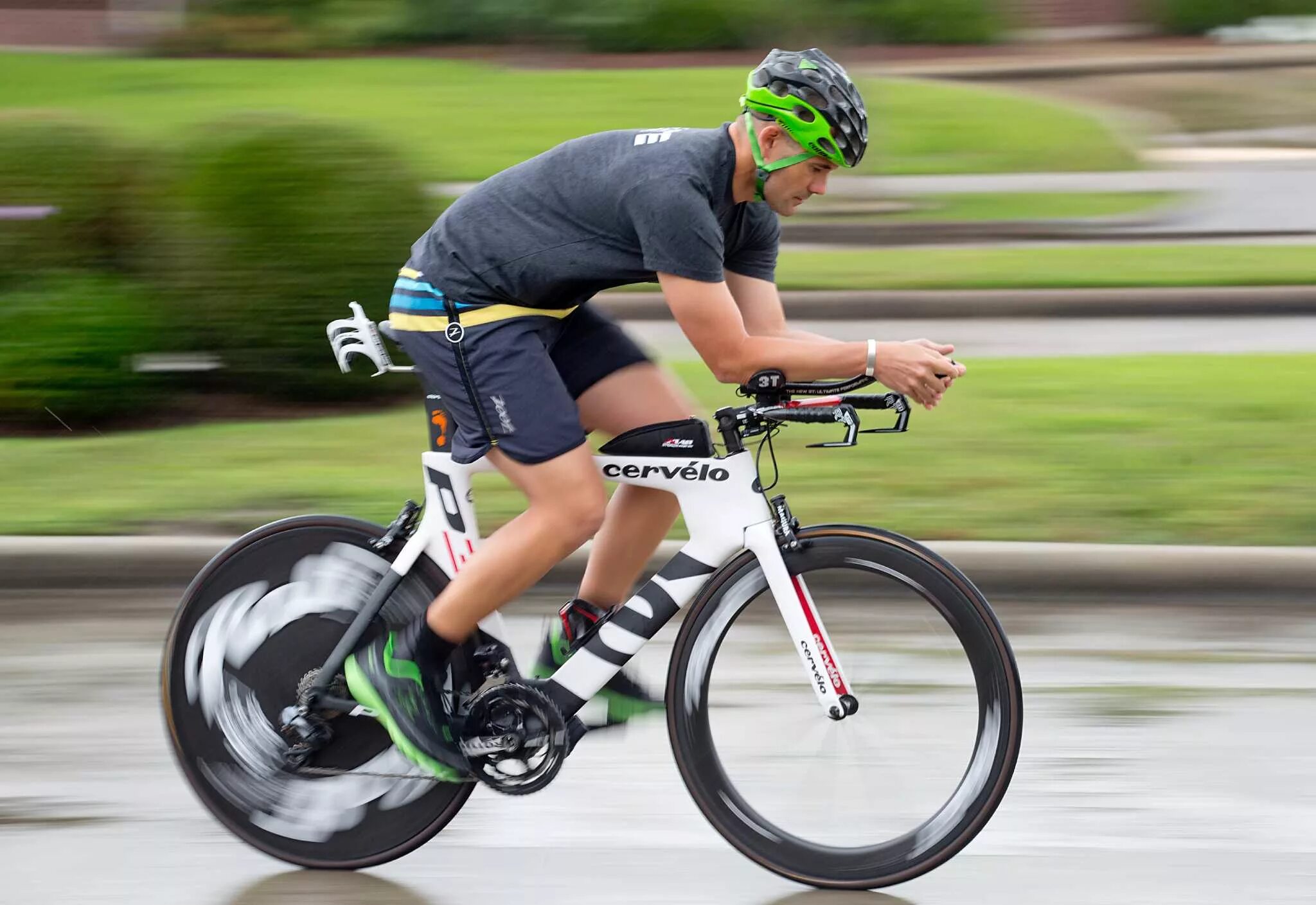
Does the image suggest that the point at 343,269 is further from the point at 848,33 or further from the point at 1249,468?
the point at 848,33

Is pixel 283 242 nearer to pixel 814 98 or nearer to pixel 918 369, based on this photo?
pixel 814 98

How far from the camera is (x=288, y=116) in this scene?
8250 millimetres

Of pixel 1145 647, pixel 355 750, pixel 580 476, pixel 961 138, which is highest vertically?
pixel 580 476

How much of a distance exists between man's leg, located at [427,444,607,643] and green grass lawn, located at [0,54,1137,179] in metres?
13.2

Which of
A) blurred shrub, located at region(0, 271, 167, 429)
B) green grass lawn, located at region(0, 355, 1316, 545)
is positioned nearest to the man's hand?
green grass lawn, located at region(0, 355, 1316, 545)

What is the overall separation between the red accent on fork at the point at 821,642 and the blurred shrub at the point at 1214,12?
2777cm

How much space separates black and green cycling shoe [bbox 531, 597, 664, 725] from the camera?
4.04m

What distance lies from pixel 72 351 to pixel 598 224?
4.88 meters

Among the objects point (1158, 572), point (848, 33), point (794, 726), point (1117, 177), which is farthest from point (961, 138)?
point (794, 726)

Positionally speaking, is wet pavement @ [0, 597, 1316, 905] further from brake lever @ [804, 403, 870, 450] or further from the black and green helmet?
the black and green helmet

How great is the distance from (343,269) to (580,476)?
14.7 ft

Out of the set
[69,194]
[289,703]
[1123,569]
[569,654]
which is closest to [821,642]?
[569,654]

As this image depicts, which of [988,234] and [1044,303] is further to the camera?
[988,234]

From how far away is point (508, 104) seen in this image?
22031 mm
